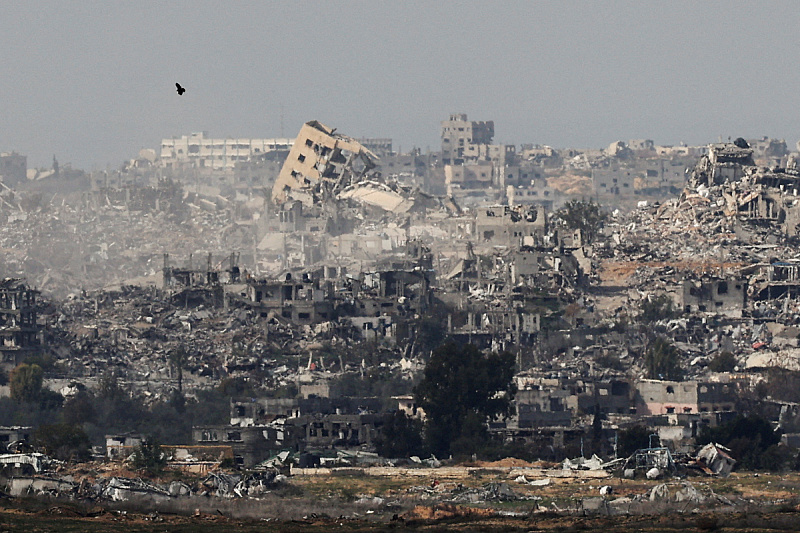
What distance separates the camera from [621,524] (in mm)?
45500

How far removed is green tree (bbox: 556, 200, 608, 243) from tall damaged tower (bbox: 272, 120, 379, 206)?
16.2 m

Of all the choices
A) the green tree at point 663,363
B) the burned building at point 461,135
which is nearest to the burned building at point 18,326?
the green tree at point 663,363

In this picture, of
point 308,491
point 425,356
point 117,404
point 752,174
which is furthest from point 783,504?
point 752,174

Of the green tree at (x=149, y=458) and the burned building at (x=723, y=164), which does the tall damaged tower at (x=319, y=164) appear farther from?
the green tree at (x=149, y=458)

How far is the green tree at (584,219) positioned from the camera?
341 feet

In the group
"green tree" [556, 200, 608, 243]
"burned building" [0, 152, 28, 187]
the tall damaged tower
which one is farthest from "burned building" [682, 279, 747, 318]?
"burned building" [0, 152, 28, 187]

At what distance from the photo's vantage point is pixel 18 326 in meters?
83.9

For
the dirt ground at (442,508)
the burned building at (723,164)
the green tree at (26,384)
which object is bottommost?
the dirt ground at (442,508)

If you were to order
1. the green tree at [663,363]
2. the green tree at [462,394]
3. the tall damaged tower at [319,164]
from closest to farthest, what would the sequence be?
the green tree at [462,394]
the green tree at [663,363]
the tall damaged tower at [319,164]

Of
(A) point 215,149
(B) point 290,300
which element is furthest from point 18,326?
(A) point 215,149

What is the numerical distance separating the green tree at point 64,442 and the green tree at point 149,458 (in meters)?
1.36

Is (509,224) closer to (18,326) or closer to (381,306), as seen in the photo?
(381,306)

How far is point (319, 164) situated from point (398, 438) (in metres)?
60.2

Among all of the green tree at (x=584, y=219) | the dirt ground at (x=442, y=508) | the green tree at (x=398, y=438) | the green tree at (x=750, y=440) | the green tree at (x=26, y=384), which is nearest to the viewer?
the dirt ground at (x=442, y=508)
